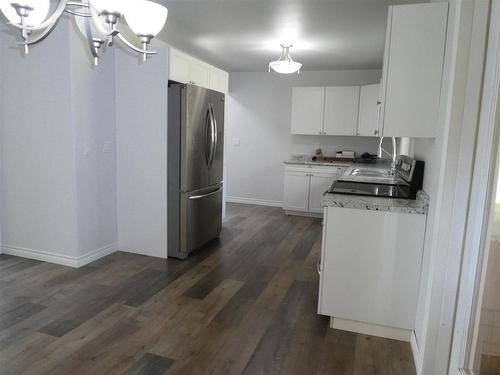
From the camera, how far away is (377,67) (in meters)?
5.64

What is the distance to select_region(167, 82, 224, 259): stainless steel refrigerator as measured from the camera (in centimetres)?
345

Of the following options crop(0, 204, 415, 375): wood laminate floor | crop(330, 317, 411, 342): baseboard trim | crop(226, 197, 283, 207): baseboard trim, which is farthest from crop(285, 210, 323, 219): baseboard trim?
crop(330, 317, 411, 342): baseboard trim

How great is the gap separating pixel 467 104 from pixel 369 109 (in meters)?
4.04

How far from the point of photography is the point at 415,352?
2.07 m

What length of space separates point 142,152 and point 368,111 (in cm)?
355

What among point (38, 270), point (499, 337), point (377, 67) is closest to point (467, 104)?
point (499, 337)

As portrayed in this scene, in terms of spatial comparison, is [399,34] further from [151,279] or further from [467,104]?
[151,279]

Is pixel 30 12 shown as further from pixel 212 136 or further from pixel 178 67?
pixel 212 136

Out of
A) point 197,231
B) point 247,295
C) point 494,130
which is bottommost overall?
point 247,295

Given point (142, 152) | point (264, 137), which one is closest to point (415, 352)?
point (142, 152)

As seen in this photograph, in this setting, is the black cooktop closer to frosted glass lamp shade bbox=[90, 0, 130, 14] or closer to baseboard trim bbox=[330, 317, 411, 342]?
baseboard trim bbox=[330, 317, 411, 342]

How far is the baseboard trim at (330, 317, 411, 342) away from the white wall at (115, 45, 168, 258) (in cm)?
193

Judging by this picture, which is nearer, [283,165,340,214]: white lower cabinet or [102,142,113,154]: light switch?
[102,142,113,154]: light switch

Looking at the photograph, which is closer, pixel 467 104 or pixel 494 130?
pixel 494 130
